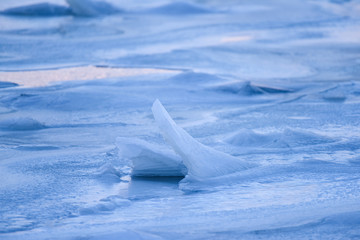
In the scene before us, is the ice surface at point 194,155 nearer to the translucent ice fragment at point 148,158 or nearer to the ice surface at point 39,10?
the translucent ice fragment at point 148,158

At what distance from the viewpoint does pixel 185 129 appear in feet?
11.6

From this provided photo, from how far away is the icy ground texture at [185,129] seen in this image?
2.17m

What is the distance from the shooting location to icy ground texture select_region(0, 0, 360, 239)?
2.17m

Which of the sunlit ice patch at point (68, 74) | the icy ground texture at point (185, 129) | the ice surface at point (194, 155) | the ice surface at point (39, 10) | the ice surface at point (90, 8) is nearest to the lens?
the icy ground texture at point (185, 129)

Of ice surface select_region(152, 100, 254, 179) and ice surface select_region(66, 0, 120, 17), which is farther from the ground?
ice surface select_region(66, 0, 120, 17)

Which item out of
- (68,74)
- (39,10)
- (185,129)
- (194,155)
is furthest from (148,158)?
(39,10)

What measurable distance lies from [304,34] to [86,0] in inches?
141

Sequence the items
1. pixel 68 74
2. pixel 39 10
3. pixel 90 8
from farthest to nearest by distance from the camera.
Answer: pixel 90 8, pixel 39 10, pixel 68 74

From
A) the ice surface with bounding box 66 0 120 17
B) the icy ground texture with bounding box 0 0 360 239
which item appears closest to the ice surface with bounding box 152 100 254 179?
the icy ground texture with bounding box 0 0 360 239

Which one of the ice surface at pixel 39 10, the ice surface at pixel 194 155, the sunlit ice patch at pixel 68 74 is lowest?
the ice surface at pixel 194 155

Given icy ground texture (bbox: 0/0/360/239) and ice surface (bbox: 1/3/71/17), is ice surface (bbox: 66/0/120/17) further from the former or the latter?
icy ground texture (bbox: 0/0/360/239)

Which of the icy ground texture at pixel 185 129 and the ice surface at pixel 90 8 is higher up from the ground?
the ice surface at pixel 90 8

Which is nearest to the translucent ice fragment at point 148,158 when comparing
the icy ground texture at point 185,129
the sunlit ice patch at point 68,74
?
the icy ground texture at point 185,129

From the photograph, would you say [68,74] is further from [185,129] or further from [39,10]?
[39,10]
